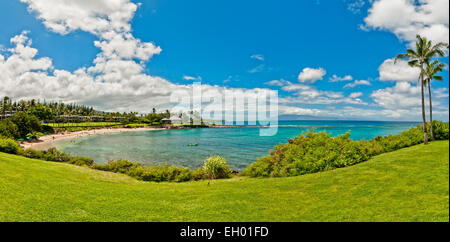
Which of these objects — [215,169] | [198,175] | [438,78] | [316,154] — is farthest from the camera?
[438,78]

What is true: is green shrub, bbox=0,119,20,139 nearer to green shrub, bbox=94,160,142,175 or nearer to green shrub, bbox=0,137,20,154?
green shrub, bbox=0,137,20,154

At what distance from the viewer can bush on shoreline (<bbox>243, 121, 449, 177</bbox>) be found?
1472cm

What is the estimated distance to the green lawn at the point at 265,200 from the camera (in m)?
6.65

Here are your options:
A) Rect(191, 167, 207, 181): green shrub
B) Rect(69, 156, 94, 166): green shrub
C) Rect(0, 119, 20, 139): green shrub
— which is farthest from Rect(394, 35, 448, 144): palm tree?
Rect(0, 119, 20, 139): green shrub

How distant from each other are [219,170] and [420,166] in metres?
13.4

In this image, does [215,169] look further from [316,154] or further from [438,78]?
[438,78]

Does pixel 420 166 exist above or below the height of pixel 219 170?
above

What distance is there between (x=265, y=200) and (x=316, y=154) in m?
8.54

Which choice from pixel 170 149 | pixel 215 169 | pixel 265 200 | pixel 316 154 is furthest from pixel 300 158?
pixel 170 149

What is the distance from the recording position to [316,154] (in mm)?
15648

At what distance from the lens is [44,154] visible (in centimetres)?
2355
